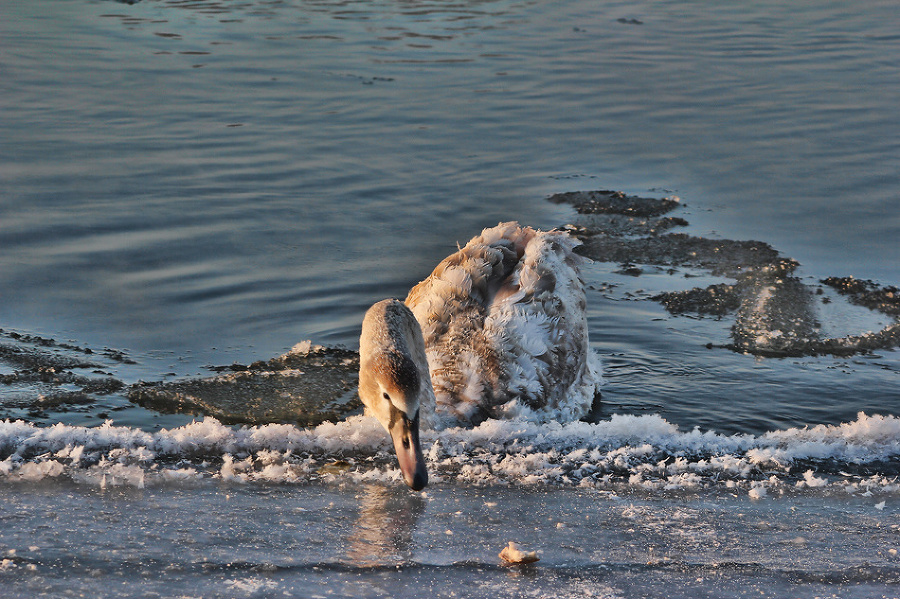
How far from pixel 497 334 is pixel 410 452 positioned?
83.4 inches

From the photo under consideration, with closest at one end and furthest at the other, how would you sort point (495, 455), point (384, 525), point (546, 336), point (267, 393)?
1. point (384, 525)
2. point (495, 455)
3. point (267, 393)
4. point (546, 336)

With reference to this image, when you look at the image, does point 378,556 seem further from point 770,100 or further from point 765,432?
point 770,100

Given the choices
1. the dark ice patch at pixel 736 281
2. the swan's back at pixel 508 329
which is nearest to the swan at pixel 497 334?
the swan's back at pixel 508 329

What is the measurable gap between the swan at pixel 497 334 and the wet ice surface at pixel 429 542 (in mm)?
989

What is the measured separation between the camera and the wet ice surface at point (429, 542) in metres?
3.73

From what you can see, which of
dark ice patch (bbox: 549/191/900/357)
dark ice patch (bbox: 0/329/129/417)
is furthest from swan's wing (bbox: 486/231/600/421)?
dark ice patch (bbox: 0/329/129/417)

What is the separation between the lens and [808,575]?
395 cm

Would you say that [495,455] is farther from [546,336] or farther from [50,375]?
[50,375]

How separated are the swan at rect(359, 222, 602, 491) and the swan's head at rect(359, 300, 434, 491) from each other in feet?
0.04

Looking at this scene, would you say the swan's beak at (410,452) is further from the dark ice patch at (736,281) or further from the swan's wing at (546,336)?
the dark ice patch at (736,281)

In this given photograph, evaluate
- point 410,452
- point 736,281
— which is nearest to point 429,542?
point 410,452

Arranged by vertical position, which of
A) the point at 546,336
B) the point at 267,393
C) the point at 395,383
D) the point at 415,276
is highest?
the point at 395,383

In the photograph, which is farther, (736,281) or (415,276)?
(415,276)

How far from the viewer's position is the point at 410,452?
4.82 metres
